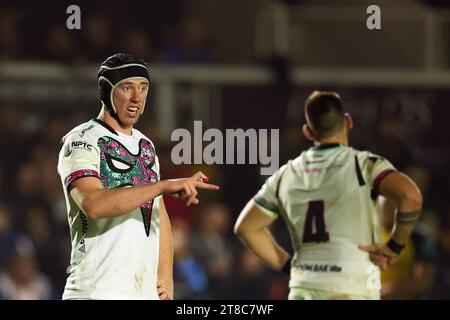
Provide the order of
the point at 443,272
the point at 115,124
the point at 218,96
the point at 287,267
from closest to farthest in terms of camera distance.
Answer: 1. the point at 115,124
2. the point at 287,267
3. the point at 443,272
4. the point at 218,96

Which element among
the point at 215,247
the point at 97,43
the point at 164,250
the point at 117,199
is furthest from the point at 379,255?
the point at 97,43

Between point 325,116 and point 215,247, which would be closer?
point 325,116

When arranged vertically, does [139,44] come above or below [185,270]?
above

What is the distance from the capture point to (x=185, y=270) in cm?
984

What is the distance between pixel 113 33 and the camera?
1262 centimetres

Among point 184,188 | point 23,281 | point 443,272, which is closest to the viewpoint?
point 184,188

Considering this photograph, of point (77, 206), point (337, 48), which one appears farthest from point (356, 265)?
point (337, 48)

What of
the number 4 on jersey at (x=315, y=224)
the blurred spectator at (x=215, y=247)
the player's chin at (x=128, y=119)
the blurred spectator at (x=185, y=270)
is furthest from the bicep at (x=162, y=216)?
the blurred spectator at (x=215, y=247)

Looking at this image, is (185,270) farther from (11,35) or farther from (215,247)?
(11,35)

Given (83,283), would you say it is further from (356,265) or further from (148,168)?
(356,265)

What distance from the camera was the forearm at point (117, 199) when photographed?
215 inches

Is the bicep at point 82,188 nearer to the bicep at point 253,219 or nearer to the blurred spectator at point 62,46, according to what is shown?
the bicep at point 253,219

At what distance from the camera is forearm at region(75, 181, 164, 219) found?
215 inches

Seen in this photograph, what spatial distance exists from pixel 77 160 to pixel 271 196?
1.69m
